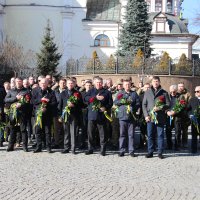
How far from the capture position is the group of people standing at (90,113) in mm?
12391

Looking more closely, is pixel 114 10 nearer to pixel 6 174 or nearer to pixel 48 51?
pixel 48 51

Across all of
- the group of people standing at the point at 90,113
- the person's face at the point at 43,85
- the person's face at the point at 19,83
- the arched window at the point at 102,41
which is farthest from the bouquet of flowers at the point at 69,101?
the arched window at the point at 102,41

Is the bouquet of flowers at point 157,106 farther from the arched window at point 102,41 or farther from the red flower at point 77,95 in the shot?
the arched window at point 102,41

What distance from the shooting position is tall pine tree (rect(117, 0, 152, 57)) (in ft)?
134

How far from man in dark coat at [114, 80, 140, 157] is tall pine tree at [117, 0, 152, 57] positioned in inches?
1112

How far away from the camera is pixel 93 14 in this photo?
5203 centimetres

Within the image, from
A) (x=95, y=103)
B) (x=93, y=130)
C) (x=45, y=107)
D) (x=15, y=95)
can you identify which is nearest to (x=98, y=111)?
(x=95, y=103)

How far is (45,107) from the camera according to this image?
12.6 metres

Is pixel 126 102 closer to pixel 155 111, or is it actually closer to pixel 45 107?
pixel 155 111

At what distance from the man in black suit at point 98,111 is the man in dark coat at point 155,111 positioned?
101cm

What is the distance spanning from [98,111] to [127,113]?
0.78 meters

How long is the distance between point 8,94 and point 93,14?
39.9 m

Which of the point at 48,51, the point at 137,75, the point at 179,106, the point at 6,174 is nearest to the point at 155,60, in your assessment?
the point at 137,75

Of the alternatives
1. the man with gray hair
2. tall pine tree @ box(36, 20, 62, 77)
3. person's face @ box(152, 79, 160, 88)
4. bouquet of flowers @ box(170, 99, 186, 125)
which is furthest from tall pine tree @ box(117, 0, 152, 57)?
person's face @ box(152, 79, 160, 88)
